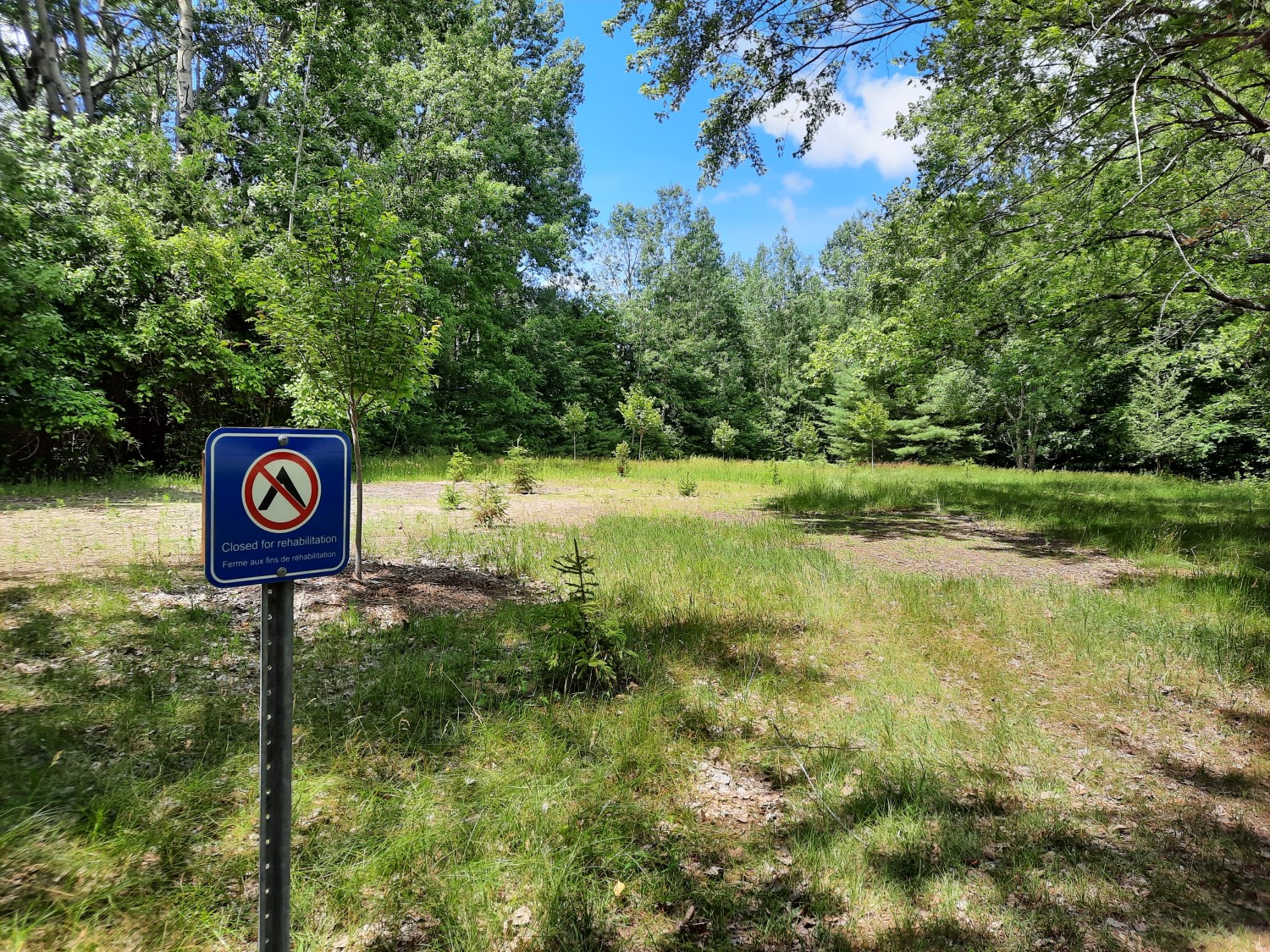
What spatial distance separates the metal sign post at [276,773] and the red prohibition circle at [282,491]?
160mm

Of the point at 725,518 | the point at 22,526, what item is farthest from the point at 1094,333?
the point at 22,526

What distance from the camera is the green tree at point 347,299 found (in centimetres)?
539

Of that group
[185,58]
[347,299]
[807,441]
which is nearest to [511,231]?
[185,58]

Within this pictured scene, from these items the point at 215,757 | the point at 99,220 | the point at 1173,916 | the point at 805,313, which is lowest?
the point at 1173,916

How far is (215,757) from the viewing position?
9.18 feet

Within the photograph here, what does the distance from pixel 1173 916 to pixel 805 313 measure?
4479 centimetres

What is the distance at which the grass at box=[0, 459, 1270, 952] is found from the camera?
208 centimetres

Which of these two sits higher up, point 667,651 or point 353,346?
point 353,346

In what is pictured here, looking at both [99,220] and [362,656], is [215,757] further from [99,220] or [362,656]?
[99,220]

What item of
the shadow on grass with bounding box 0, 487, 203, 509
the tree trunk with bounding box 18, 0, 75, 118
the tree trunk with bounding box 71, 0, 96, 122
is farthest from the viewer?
the tree trunk with bounding box 71, 0, 96, 122

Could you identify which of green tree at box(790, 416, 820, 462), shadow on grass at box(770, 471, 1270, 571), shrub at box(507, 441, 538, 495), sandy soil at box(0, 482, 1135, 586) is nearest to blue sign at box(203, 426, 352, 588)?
sandy soil at box(0, 482, 1135, 586)

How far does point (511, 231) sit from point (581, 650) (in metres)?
26.7

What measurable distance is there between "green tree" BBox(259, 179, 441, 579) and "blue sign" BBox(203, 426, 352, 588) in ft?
13.8

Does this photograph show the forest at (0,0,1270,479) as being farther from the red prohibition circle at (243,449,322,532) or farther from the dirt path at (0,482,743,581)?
the red prohibition circle at (243,449,322,532)
